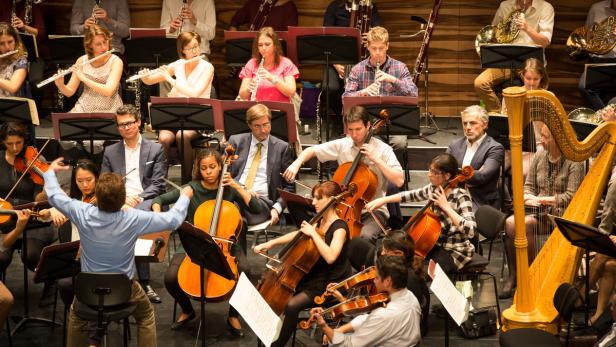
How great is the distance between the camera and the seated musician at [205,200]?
6395mm

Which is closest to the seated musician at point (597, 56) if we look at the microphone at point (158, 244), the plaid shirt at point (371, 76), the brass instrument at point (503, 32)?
the brass instrument at point (503, 32)

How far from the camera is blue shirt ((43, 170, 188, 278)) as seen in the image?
5336 mm

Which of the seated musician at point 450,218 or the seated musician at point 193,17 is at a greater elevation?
the seated musician at point 193,17

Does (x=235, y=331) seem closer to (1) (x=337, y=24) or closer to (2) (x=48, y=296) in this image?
(2) (x=48, y=296)

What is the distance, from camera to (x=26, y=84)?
9273 millimetres

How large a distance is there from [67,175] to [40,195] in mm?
2153

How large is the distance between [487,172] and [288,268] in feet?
7.13

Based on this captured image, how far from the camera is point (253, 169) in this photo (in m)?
7.44

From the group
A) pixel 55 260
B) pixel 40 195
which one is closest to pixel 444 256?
pixel 55 260

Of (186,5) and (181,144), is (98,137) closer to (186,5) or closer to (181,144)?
(181,144)

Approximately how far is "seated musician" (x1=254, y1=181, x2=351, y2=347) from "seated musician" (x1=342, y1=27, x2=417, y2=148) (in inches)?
103

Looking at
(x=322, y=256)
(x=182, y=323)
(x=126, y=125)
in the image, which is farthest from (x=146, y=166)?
(x=322, y=256)

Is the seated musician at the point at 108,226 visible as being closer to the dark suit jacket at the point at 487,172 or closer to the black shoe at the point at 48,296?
the black shoe at the point at 48,296

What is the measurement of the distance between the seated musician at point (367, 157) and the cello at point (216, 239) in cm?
94
